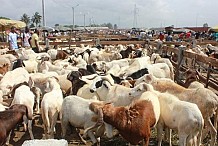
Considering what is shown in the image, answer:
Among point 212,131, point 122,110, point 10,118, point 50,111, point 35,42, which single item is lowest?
point 212,131

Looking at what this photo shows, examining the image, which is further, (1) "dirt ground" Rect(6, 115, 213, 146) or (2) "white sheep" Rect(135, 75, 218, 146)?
(1) "dirt ground" Rect(6, 115, 213, 146)

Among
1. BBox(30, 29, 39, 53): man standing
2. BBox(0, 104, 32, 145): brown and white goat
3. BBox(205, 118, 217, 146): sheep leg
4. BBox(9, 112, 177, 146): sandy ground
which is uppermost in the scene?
BBox(30, 29, 39, 53): man standing

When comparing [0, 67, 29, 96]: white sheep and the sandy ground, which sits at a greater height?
[0, 67, 29, 96]: white sheep

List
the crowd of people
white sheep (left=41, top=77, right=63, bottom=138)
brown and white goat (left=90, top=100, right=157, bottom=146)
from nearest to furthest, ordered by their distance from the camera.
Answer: brown and white goat (left=90, top=100, right=157, bottom=146) → white sheep (left=41, top=77, right=63, bottom=138) → the crowd of people

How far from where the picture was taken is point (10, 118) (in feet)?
17.5

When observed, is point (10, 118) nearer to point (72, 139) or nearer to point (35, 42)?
point (72, 139)

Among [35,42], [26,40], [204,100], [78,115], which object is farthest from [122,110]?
[26,40]

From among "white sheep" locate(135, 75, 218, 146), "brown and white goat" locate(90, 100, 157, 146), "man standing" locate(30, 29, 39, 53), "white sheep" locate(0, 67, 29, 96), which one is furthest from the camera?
"man standing" locate(30, 29, 39, 53)

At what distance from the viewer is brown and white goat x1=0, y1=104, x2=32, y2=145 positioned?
5084 mm

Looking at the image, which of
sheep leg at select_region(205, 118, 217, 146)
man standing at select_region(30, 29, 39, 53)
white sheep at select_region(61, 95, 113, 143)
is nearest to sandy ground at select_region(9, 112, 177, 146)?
white sheep at select_region(61, 95, 113, 143)

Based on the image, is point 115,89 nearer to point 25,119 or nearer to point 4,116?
point 25,119

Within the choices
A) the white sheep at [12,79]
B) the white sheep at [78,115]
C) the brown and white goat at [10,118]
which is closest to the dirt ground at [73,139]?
the white sheep at [78,115]

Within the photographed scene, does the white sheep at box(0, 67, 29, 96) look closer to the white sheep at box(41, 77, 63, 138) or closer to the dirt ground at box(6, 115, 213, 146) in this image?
the dirt ground at box(6, 115, 213, 146)

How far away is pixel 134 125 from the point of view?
5.06 m
